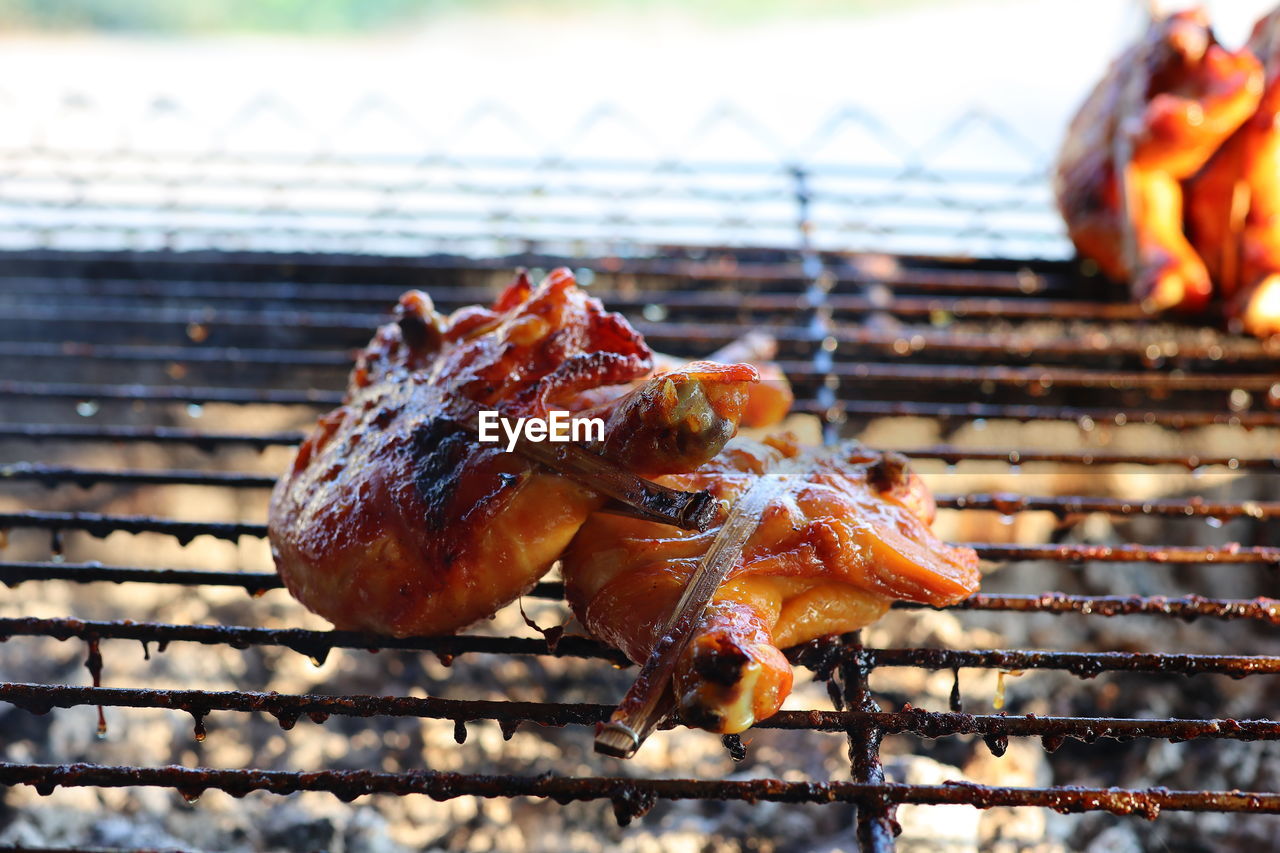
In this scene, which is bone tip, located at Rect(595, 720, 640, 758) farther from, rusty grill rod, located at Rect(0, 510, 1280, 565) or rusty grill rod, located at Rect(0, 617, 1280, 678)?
rusty grill rod, located at Rect(0, 510, 1280, 565)

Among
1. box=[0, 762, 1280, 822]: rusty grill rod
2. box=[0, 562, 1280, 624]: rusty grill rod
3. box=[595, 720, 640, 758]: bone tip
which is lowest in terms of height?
box=[0, 762, 1280, 822]: rusty grill rod

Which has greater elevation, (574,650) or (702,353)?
(702,353)

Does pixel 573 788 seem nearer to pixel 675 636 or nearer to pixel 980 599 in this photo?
pixel 675 636

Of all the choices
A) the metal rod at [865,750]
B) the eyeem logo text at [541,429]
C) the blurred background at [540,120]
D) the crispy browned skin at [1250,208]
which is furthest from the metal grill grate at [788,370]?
the eyeem logo text at [541,429]

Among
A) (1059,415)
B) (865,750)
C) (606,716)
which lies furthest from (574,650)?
(1059,415)

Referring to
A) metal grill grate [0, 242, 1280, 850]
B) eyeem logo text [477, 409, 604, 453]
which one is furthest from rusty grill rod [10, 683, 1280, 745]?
eyeem logo text [477, 409, 604, 453]

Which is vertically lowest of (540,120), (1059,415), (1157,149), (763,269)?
(1059,415)

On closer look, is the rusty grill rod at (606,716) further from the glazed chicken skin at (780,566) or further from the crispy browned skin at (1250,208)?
the crispy browned skin at (1250,208)
